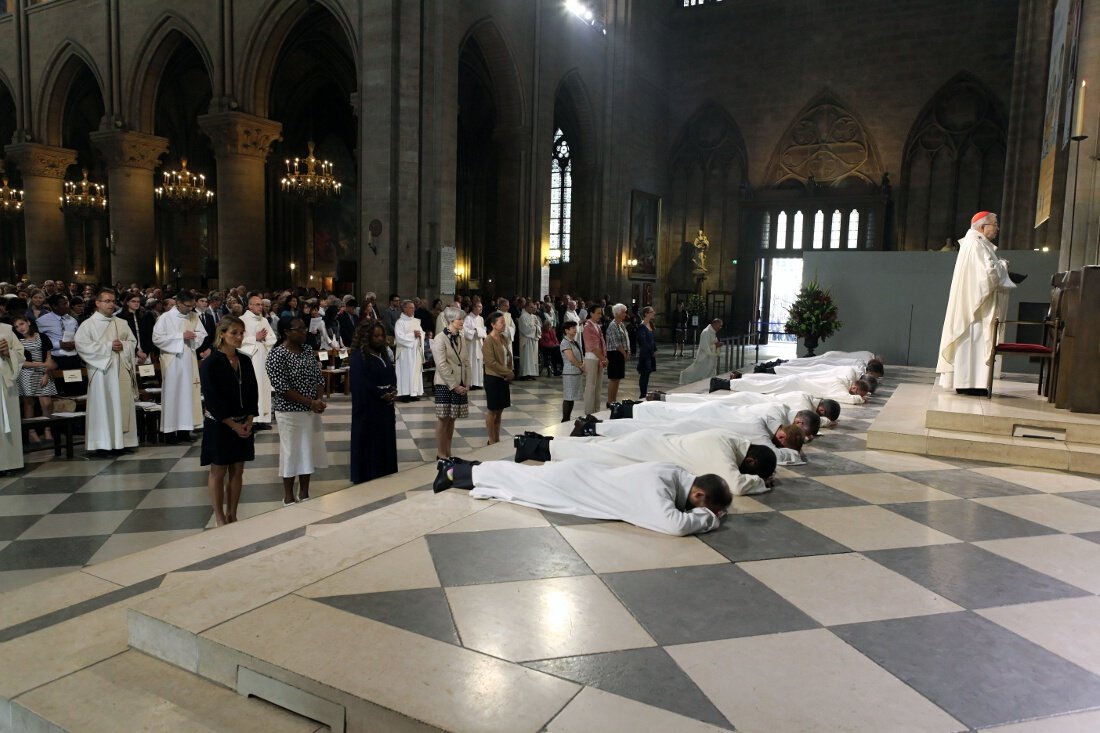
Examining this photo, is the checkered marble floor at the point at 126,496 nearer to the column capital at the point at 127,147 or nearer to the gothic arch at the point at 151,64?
the column capital at the point at 127,147

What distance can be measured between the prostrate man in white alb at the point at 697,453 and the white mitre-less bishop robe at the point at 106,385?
5.62 m

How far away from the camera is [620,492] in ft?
14.3

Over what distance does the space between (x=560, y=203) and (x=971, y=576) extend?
25.4 m

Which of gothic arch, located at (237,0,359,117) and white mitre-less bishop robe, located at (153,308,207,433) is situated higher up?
gothic arch, located at (237,0,359,117)

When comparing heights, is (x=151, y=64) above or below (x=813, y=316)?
above

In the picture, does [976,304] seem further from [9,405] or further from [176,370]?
[9,405]

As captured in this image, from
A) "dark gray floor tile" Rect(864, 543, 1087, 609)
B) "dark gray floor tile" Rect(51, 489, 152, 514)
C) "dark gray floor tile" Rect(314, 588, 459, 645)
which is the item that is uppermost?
"dark gray floor tile" Rect(864, 543, 1087, 609)

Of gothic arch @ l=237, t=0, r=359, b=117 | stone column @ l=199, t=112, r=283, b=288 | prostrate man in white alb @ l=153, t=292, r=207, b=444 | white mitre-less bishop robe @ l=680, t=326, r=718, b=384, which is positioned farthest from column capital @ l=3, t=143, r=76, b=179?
white mitre-less bishop robe @ l=680, t=326, r=718, b=384

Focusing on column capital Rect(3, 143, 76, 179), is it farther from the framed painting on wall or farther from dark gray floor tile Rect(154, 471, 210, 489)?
dark gray floor tile Rect(154, 471, 210, 489)

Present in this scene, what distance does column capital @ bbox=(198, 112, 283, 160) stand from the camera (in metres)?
17.8

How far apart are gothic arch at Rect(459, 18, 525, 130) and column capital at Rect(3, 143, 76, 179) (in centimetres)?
1426

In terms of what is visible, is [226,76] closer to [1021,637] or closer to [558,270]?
[558,270]

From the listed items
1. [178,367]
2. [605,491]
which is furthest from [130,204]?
[605,491]

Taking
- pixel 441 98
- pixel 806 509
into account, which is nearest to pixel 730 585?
pixel 806 509
